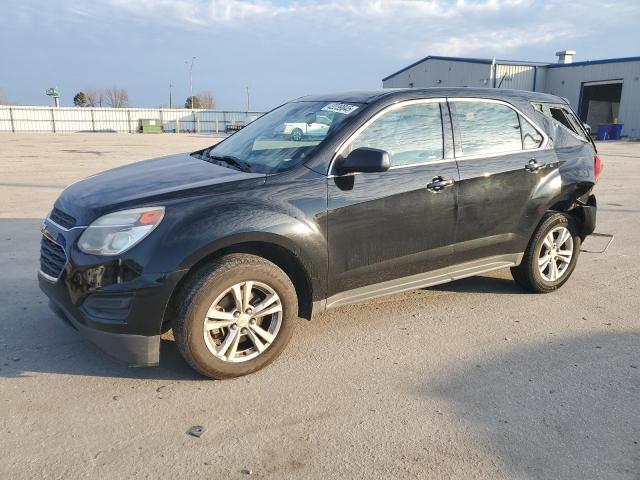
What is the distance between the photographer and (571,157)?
4824 mm

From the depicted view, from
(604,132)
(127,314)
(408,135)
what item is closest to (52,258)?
(127,314)

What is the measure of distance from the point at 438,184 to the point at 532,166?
1.09 meters

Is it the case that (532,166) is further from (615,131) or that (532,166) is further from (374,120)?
(615,131)

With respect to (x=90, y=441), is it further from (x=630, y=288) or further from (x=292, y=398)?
(x=630, y=288)

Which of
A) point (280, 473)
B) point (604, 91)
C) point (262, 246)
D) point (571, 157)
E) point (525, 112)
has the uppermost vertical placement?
point (604, 91)

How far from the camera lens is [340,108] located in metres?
4.01

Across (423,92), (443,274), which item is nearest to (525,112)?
(423,92)

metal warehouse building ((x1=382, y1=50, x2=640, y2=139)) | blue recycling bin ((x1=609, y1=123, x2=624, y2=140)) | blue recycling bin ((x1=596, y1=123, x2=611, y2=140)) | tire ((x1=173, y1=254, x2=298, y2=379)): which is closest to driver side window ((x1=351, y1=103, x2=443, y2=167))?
tire ((x1=173, y1=254, x2=298, y2=379))

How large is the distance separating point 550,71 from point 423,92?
43.4m

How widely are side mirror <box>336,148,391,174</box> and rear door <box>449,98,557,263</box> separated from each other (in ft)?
3.01

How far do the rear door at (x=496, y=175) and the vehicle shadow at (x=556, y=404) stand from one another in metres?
0.94

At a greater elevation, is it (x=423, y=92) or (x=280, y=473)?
(x=423, y=92)

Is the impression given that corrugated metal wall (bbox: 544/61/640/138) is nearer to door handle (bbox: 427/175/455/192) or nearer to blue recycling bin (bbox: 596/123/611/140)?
blue recycling bin (bbox: 596/123/611/140)

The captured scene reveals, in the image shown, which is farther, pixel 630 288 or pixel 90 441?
pixel 630 288
